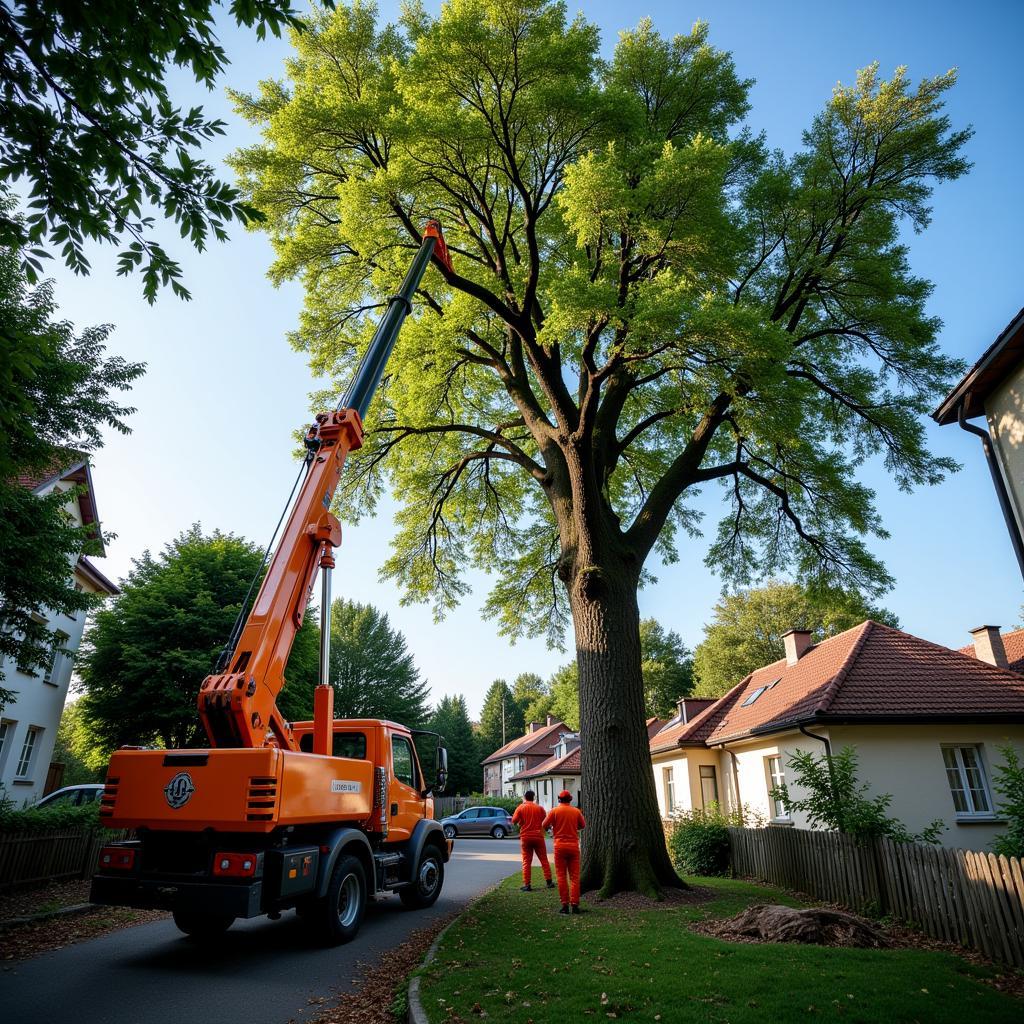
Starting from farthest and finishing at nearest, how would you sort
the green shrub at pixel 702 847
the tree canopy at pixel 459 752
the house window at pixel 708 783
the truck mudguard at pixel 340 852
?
1. the tree canopy at pixel 459 752
2. the house window at pixel 708 783
3. the green shrub at pixel 702 847
4. the truck mudguard at pixel 340 852

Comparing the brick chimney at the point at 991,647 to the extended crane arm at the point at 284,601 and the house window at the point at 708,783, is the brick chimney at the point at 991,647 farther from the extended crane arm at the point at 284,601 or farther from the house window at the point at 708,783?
the extended crane arm at the point at 284,601

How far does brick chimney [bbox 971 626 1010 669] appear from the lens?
17.7m

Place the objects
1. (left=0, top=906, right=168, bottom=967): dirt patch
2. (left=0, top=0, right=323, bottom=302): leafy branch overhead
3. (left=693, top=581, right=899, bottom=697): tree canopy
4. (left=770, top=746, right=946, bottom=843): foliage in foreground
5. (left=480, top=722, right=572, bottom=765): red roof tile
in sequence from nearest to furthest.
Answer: (left=0, top=0, right=323, bottom=302): leafy branch overhead
(left=0, top=906, right=168, bottom=967): dirt patch
(left=770, top=746, right=946, bottom=843): foliage in foreground
(left=693, top=581, right=899, bottom=697): tree canopy
(left=480, top=722, right=572, bottom=765): red roof tile

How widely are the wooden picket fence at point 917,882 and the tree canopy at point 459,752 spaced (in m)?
48.6

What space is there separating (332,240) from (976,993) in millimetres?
14281

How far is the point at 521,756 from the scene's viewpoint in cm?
5694

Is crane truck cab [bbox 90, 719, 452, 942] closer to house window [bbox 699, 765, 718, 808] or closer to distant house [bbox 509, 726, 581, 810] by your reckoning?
house window [bbox 699, 765, 718, 808]

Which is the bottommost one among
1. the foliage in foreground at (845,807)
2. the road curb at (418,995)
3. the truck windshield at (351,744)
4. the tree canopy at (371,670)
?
the road curb at (418,995)

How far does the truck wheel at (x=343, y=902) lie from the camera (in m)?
7.35

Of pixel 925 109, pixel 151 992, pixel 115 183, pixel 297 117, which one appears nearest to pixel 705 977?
pixel 151 992

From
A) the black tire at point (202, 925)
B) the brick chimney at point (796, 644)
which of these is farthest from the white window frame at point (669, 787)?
the black tire at point (202, 925)

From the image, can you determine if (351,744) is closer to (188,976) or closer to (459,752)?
(188,976)

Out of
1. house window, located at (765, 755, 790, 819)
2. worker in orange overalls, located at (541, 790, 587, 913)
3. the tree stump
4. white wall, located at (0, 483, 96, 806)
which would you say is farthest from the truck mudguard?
house window, located at (765, 755, 790, 819)

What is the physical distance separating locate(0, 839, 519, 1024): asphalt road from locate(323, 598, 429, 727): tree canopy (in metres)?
41.1
